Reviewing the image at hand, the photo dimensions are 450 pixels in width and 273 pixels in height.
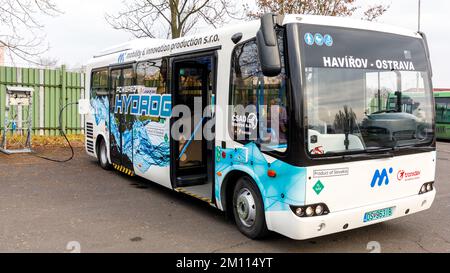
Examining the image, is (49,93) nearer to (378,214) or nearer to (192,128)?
(192,128)

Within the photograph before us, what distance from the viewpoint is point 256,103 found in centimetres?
467

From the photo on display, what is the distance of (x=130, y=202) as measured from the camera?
6.79 metres

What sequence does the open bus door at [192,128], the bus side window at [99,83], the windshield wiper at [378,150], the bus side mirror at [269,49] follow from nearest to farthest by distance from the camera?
the bus side mirror at [269,49] → the windshield wiper at [378,150] → the open bus door at [192,128] → the bus side window at [99,83]

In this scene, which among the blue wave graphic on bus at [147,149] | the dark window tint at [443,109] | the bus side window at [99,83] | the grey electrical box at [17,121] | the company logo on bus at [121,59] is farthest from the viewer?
the dark window tint at [443,109]

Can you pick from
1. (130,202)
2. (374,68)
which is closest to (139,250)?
(130,202)

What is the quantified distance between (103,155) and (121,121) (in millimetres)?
1674

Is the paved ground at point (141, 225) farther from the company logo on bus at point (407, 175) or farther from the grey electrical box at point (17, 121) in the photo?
the grey electrical box at point (17, 121)

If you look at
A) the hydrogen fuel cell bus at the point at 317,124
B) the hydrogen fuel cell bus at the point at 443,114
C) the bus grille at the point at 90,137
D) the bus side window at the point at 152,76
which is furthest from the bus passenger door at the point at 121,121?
the hydrogen fuel cell bus at the point at 443,114

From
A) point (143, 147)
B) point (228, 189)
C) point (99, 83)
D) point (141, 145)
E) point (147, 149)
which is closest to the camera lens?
point (228, 189)

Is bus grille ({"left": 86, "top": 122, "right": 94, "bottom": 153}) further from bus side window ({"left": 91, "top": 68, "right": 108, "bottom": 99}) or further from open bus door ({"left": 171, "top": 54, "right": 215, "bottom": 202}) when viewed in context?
open bus door ({"left": 171, "top": 54, "right": 215, "bottom": 202})

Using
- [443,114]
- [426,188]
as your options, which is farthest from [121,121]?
[443,114]

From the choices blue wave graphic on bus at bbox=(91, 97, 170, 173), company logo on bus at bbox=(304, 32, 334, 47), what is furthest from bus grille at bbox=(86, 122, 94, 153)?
company logo on bus at bbox=(304, 32, 334, 47)

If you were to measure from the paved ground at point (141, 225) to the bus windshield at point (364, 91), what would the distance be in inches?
49.2

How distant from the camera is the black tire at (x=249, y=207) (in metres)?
4.76
